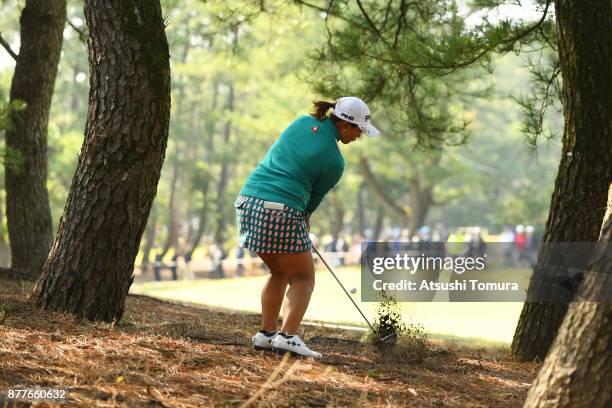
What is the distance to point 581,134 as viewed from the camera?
577cm

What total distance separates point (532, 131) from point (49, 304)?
14.4 ft

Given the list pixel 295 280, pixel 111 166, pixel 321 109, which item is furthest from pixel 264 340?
pixel 111 166

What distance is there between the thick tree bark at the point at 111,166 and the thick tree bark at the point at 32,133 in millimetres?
3810

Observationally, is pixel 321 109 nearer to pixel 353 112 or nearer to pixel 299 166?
pixel 353 112

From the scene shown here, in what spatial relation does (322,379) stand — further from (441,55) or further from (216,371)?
(441,55)

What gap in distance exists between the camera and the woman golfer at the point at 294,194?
455 cm

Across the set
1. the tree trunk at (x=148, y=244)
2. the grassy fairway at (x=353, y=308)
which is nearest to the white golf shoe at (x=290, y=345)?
the grassy fairway at (x=353, y=308)

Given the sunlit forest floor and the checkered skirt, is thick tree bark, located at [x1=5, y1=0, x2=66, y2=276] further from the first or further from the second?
the checkered skirt

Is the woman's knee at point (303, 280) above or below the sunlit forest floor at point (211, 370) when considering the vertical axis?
above

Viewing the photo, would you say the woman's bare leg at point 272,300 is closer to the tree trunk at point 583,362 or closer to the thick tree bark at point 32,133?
the tree trunk at point 583,362

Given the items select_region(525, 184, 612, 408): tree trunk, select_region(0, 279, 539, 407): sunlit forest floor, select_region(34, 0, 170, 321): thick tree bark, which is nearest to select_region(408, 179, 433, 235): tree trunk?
select_region(0, 279, 539, 407): sunlit forest floor

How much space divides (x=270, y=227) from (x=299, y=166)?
359 millimetres

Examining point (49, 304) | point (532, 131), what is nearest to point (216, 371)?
point (49, 304)

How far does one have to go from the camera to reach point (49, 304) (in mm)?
5250
